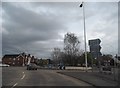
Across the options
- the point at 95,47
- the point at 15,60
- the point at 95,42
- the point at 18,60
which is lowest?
the point at 95,47

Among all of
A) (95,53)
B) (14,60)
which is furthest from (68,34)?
(14,60)

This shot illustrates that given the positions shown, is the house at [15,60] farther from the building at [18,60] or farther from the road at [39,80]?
the road at [39,80]

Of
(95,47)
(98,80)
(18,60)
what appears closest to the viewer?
(98,80)

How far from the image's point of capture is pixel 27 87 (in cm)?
1775

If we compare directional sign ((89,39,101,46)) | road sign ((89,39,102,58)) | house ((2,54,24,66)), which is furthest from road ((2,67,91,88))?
house ((2,54,24,66))

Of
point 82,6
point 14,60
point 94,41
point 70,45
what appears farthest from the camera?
point 14,60

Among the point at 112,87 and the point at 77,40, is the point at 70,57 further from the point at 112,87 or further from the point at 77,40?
the point at 112,87

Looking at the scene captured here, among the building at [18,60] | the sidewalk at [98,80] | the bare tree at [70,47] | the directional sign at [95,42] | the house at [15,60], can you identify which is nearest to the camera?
the sidewalk at [98,80]

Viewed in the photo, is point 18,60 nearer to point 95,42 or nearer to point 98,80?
point 95,42

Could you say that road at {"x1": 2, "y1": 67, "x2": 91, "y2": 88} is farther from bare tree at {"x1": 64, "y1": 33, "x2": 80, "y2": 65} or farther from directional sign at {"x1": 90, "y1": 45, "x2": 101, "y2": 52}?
bare tree at {"x1": 64, "y1": 33, "x2": 80, "y2": 65}

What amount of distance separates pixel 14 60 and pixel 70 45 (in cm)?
11881

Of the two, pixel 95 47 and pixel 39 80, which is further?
pixel 95 47

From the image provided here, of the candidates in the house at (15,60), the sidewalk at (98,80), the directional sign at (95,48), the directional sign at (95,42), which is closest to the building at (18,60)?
the house at (15,60)

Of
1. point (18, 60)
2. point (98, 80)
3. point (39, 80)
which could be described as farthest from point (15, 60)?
point (98, 80)
